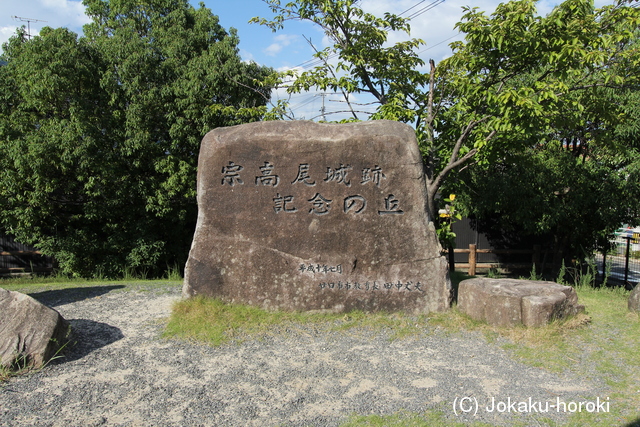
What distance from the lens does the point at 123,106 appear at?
10062 millimetres

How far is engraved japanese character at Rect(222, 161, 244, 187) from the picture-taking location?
20.4ft

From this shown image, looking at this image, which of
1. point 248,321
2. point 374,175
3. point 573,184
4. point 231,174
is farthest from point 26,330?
Answer: point 573,184

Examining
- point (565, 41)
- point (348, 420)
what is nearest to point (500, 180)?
point (565, 41)

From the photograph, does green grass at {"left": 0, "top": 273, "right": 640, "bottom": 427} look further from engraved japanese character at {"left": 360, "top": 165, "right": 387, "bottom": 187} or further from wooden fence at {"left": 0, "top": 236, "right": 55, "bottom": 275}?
wooden fence at {"left": 0, "top": 236, "right": 55, "bottom": 275}

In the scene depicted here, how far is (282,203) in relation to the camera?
615cm

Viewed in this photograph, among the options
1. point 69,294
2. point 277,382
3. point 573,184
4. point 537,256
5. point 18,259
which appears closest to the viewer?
point 277,382

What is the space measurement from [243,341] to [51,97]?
7.05m

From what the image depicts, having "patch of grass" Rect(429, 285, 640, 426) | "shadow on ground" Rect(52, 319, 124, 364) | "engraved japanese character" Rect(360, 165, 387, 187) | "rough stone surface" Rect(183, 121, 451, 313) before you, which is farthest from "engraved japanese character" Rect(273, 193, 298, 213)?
"shadow on ground" Rect(52, 319, 124, 364)

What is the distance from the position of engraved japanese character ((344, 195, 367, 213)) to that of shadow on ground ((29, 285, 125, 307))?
13.8 ft

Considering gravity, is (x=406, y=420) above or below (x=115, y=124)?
below

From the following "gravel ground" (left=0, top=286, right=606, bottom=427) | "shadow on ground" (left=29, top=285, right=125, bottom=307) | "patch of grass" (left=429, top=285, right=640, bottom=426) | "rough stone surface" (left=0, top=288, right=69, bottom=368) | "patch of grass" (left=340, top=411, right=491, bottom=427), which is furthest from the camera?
"shadow on ground" (left=29, top=285, right=125, bottom=307)

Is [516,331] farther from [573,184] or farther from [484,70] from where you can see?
[573,184]

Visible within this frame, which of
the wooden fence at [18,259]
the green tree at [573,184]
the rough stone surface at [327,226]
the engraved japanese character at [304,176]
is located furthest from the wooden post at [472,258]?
the wooden fence at [18,259]

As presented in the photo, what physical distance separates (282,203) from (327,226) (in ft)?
2.16
